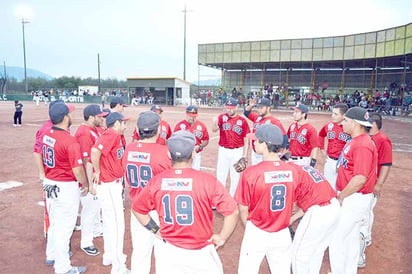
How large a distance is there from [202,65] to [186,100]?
594 cm

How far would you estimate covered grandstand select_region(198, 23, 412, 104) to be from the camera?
110ft

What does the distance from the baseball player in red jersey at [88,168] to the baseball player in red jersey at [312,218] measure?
10.9 feet

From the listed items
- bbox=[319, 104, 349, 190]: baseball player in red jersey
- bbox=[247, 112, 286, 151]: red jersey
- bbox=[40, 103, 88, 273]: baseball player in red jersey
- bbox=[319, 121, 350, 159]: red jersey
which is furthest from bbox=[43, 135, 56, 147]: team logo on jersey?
bbox=[319, 121, 350, 159]: red jersey

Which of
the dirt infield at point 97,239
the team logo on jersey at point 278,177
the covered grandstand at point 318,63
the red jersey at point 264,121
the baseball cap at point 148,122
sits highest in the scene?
the covered grandstand at point 318,63

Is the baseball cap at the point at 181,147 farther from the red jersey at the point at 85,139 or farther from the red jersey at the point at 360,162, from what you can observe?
the red jersey at the point at 85,139

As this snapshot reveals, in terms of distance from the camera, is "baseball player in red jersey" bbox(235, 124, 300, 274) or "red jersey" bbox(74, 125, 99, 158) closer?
"baseball player in red jersey" bbox(235, 124, 300, 274)

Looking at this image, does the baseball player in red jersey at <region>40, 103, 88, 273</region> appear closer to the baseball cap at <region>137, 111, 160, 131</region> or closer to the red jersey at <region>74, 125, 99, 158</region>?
the red jersey at <region>74, 125, 99, 158</region>

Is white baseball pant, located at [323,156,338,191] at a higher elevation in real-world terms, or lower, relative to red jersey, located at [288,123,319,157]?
lower

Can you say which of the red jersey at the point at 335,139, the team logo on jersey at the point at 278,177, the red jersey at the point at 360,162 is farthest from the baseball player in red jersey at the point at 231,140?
the team logo on jersey at the point at 278,177

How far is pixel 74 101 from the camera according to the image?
5278cm

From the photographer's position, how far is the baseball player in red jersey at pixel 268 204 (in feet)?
10.8

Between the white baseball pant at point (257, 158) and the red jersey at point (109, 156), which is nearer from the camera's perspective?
the red jersey at point (109, 156)

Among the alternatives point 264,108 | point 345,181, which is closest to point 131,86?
point 264,108

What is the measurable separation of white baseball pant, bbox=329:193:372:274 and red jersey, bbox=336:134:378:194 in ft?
0.53
